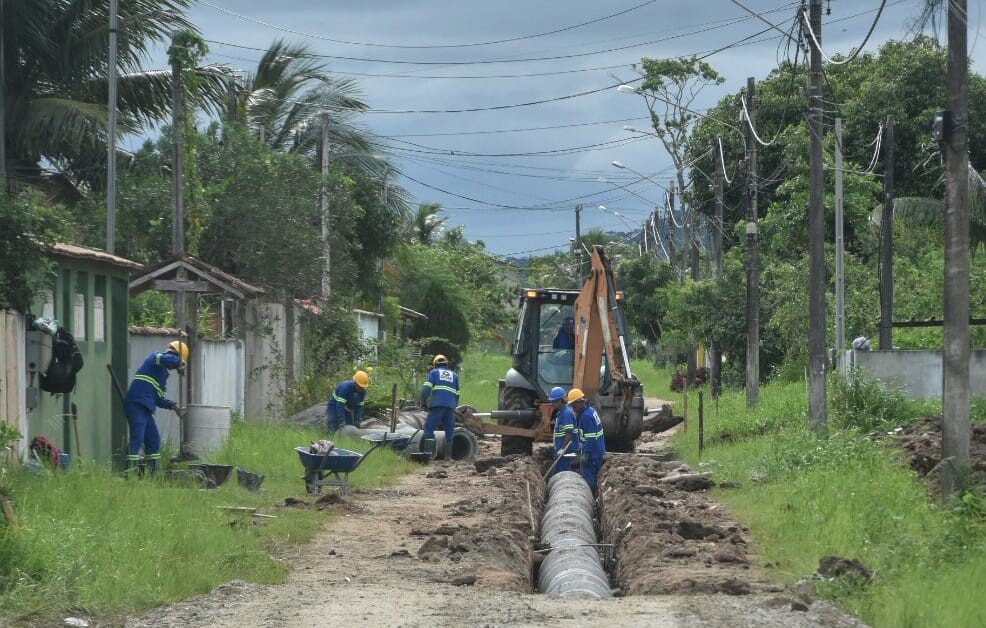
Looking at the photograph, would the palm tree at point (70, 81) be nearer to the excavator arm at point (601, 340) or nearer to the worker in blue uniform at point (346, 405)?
the worker in blue uniform at point (346, 405)

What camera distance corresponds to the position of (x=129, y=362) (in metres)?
18.9

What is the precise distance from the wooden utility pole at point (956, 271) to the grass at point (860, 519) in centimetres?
61

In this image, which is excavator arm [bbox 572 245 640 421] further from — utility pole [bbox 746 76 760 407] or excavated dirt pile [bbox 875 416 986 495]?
utility pole [bbox 746 76 760 407]

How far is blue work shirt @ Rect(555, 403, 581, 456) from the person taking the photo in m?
18.3

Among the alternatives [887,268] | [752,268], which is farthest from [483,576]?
[752,268]

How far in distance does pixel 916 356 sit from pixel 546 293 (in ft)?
20.6

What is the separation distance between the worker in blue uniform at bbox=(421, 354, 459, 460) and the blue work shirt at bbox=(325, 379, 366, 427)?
3.78 ft

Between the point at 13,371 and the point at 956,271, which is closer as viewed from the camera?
the point at 956,271

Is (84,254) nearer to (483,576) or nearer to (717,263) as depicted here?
(483,576)

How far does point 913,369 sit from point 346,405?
9.54 m

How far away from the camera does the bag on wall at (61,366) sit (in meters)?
14.7

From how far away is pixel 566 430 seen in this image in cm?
1853

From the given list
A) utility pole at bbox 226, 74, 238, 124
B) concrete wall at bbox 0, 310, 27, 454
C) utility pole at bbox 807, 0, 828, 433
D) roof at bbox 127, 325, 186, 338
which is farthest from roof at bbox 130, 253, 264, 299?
utility pole at bbox 226, 74, 238, 124

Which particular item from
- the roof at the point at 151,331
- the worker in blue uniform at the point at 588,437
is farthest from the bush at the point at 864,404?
the roof at the point at 151,331
